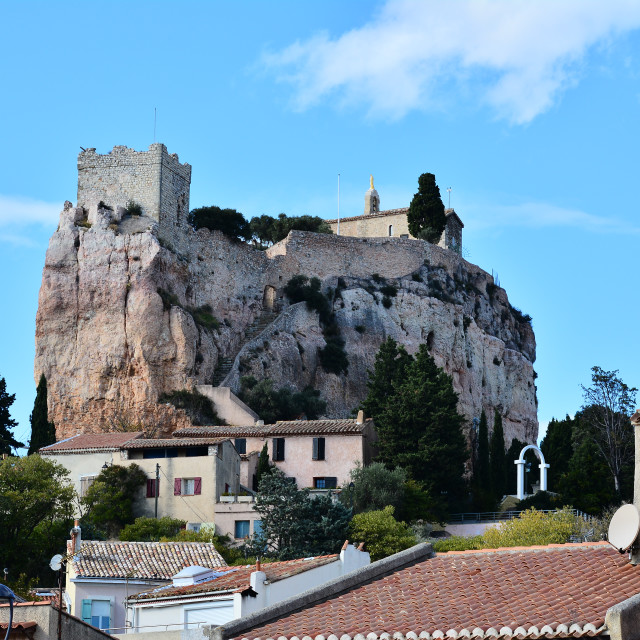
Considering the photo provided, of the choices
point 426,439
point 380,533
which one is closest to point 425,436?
point 426,439

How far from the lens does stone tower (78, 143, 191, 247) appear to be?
265ft

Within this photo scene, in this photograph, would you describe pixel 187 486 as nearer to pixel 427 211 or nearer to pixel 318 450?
pixel 318 450

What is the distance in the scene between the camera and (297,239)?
3570 inches

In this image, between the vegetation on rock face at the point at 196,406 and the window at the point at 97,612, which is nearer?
the window at the point at 97,612

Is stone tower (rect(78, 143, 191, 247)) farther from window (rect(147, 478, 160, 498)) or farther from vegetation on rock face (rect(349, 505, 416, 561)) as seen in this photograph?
vegetation on rock face (rect(349, 505, 416, 561))

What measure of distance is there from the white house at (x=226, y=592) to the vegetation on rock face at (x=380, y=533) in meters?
21.9

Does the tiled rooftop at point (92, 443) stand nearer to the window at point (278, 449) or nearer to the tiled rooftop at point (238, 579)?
the window at point (278, 449)

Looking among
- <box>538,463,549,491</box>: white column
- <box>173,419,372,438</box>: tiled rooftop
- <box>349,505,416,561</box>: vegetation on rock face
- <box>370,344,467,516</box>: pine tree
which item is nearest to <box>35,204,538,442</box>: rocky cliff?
<box>173,419,372,438</box>: tiled rooftop

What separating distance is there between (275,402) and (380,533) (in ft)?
74.0

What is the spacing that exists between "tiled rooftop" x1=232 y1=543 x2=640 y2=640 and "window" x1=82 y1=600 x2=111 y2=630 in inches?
797

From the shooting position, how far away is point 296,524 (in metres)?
55.0

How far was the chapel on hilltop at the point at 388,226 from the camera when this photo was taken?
104312 mm

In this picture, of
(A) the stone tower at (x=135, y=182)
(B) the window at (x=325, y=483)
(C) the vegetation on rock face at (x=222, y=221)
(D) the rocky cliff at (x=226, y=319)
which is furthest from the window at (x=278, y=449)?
(C) the vegetation on rock face at (x=222, y=221)

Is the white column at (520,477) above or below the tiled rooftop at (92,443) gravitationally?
below
